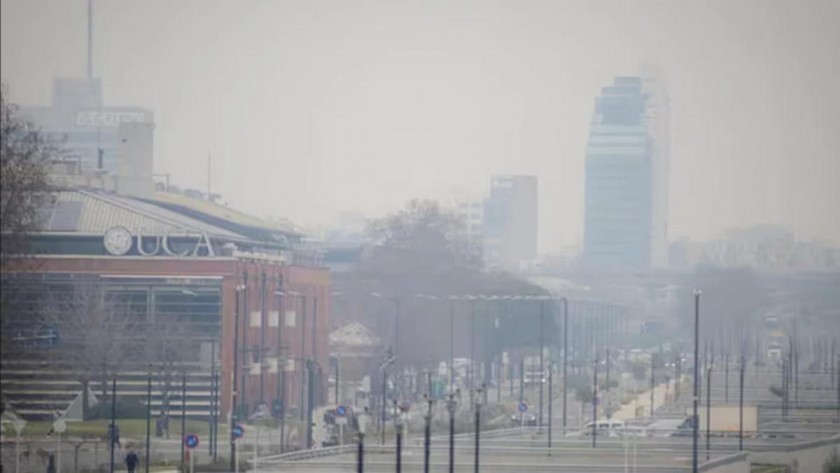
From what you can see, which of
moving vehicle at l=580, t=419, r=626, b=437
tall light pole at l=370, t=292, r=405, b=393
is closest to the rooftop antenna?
tall light pole at l=370, t=292, r=405, b=393

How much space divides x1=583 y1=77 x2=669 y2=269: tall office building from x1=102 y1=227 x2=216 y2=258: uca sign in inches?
3271

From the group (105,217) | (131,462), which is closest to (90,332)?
(105,217)

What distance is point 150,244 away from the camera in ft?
219

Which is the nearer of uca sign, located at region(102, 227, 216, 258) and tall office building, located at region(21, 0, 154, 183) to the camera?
uca sign, located at region(102, 227, 216, 258)

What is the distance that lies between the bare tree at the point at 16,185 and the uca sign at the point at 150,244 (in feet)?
66.8

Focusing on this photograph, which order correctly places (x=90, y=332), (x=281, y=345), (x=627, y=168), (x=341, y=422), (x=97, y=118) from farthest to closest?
(x=627, y=168)
(x=97, y=118)
(x=281, y=345)
(x=90, y=332)
(x=341, y=422)

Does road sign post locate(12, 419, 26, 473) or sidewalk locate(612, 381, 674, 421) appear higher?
road sign post locate(12, 419, 26, 473)

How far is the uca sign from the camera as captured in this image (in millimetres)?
65750

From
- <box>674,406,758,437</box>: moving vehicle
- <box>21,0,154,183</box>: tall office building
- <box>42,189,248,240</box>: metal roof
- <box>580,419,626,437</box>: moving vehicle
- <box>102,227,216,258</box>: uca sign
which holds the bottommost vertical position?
<box>580,419,626,437</box>: moving vehicle

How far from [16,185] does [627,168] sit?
466 feet

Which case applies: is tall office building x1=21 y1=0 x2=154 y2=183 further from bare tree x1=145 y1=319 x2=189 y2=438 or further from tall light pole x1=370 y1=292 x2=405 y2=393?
bare tree x1=145 y1=319 x2=189 y2=438

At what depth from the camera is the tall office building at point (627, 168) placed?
155 metres

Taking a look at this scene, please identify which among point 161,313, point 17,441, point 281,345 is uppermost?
point 161,313

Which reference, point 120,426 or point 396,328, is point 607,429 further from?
point 396,328
